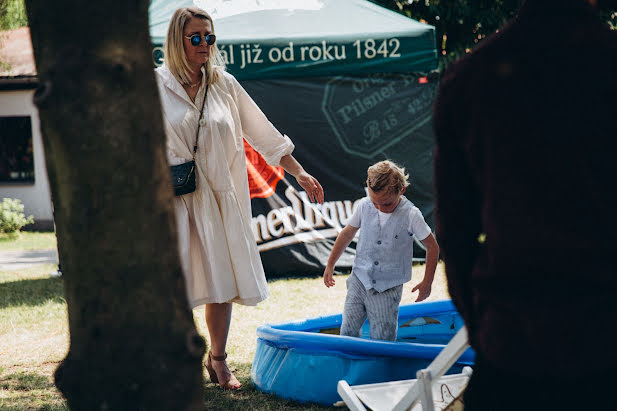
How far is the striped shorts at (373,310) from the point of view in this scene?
4184mm

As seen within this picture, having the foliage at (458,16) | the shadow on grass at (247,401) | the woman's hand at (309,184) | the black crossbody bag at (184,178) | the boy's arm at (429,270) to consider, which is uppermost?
the foliage at (458,16)

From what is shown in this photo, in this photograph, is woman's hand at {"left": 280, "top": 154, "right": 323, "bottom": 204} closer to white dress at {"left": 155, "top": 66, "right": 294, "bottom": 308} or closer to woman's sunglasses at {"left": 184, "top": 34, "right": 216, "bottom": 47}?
white dress at {"left": 155, "top": 66, "right": 294, "bottom": 308}

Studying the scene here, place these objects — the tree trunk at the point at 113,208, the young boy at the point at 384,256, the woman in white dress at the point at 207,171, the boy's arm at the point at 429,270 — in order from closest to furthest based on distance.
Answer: the tree trunk at the point at 113,208 < the woman in white dress at the point at 207,171 < the boy's arm at the point at 429,270 < the young boy at the point at 384,256

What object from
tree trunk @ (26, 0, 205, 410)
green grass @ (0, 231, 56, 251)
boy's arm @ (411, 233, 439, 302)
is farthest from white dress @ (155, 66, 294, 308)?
green grass @ (0, 231, 56, 251)

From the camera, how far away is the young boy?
416 cm

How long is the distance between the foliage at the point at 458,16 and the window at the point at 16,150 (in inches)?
315

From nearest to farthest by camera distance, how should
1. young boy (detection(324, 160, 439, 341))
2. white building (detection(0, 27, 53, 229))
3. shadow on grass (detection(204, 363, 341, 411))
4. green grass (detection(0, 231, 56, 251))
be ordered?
shadow on grass (detection(204, 363, 341, 411)), young boy (detection(324, 160, 439, 341)), green grass (detection(0, 231, 56, 251)), white building (detection(0, 27, 53, 229))

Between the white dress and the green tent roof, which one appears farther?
the green tent roof

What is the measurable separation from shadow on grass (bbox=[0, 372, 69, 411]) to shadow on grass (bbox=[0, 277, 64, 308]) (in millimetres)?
2433

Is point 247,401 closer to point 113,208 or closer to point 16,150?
point 113,208

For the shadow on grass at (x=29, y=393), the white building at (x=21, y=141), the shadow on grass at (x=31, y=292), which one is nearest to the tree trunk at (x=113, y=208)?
the shadow on grass at (x=29, y=393)

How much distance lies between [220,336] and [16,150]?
45.9 feet

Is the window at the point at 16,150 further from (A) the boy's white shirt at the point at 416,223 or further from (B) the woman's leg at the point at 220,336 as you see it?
(A) the boy's white shirt at the point at 416,223

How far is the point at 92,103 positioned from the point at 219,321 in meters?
2.57
